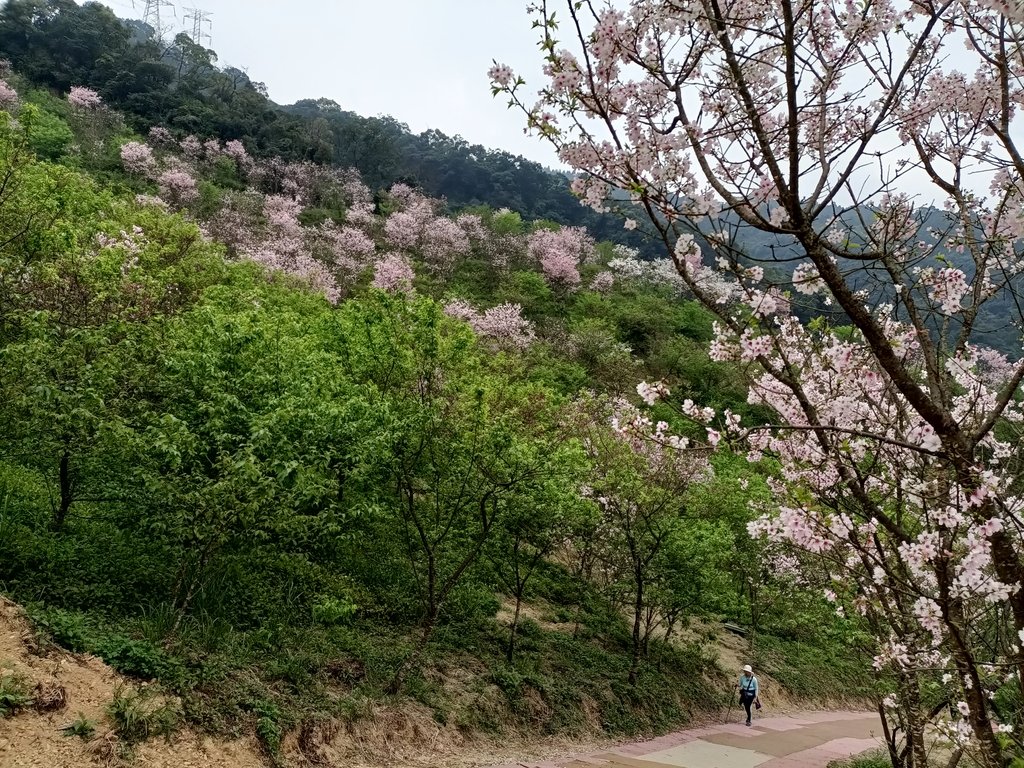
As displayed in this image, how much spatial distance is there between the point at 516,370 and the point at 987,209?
13013 mm

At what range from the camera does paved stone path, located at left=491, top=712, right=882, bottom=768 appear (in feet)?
33.1

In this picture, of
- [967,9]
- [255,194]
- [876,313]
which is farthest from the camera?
[255,194]

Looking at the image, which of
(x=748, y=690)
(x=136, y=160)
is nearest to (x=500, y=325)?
(x=748, y=690)

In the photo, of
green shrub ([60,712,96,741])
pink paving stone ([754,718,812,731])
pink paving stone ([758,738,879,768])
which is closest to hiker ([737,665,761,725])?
pink paving stone ([754,718,812,731])

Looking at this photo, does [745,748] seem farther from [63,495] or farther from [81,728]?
[63,495]

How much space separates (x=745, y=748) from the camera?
476 inches

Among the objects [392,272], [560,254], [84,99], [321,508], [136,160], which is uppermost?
[84,99]

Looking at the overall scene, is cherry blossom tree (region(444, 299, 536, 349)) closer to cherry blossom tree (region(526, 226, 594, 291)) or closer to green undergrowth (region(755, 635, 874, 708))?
cherry blossom tree (region(526, 226, 594, 291))

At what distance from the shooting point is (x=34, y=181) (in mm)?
12312

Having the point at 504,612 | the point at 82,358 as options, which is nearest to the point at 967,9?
the point at 82,358

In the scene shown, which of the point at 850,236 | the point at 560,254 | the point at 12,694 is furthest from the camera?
the point at 560,254

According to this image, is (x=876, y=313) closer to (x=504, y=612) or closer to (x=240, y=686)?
(x=240, y=686)

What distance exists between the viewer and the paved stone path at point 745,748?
33.1 feet

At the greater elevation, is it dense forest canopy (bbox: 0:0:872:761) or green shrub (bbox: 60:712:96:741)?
dense forest canopy (bbox: 0:0:872:761)
